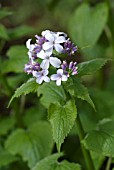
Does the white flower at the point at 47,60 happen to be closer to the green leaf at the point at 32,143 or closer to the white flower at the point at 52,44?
the white flower at the point at 52,44

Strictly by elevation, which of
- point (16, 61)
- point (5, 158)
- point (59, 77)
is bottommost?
point (5, 158)

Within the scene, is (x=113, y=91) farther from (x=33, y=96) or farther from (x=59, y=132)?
(x=59, y=132)

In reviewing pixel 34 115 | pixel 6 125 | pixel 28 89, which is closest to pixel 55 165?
pixel 28 89

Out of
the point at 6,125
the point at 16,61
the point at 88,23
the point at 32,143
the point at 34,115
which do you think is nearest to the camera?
the point at 32,143

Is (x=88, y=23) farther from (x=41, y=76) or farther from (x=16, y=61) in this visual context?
(x=41, y=76)

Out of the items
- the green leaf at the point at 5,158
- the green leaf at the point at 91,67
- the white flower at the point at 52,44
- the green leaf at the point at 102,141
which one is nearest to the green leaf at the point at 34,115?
the green leaf at the point at 5,158

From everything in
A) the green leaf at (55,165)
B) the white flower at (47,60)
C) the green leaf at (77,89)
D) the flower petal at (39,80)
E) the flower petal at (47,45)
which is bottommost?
the green leaf at (55,165)
